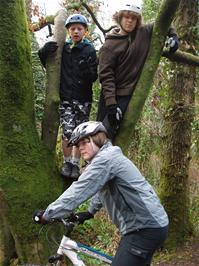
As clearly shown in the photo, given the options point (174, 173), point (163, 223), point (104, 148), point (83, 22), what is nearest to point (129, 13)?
point (83, 22)

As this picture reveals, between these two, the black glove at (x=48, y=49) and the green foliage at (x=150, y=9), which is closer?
the black glove at (x=48, y=49)

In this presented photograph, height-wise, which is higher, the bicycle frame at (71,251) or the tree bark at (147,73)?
the tree bark at (147,73)

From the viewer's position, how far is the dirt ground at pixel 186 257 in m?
7.40

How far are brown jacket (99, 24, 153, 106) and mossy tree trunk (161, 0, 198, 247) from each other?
3.12 m

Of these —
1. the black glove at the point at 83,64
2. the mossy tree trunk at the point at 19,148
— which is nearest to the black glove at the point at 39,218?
the mossy tree trunk at the point at 19,148

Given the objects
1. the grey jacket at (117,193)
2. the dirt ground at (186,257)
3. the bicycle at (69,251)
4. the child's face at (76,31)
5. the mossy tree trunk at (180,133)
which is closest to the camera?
the grey jacket at (117,193)

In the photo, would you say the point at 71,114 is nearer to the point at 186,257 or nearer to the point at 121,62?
the point at 121,62

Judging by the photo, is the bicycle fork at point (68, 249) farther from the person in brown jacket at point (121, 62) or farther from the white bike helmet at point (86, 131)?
the person in brown jacket at point (121, 62)

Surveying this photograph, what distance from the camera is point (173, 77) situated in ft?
26.5

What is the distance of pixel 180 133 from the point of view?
8.09 metres

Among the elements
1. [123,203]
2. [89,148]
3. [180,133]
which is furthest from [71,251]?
[180,133]

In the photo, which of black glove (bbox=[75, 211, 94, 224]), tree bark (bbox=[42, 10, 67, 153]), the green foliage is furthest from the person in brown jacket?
the green foliage

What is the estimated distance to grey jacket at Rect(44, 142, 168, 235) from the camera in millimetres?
3395

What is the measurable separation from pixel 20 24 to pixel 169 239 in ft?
16.4
